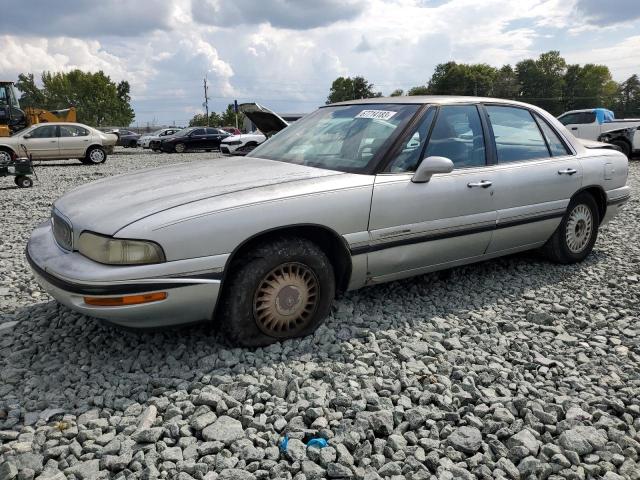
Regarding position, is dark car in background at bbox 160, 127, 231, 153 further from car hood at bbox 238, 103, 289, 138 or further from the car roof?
the car roof

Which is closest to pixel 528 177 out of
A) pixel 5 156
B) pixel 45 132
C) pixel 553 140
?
pixel 553 140

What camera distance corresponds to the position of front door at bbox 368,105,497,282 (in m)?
3.29

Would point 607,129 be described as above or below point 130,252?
above

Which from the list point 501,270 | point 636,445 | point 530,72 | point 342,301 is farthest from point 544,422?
point 530,72

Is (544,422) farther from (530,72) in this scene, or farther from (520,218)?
(530,72)

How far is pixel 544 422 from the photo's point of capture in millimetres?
2406

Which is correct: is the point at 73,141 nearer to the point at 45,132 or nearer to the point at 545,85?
the point at 45,132

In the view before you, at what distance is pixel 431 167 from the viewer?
10.8ft

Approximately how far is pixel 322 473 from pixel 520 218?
2716 mm

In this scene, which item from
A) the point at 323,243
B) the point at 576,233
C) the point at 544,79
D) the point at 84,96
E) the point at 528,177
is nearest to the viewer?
the point at 323,243

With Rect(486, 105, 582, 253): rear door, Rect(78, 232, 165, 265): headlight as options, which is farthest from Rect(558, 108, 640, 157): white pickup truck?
Rect(78, 232, 165, 265): headlight

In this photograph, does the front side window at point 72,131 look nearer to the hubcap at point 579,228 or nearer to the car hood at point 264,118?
the car hood at point 264,118

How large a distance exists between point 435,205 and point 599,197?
2216 millimetres

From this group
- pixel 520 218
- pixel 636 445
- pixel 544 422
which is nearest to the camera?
pixel 636 445
